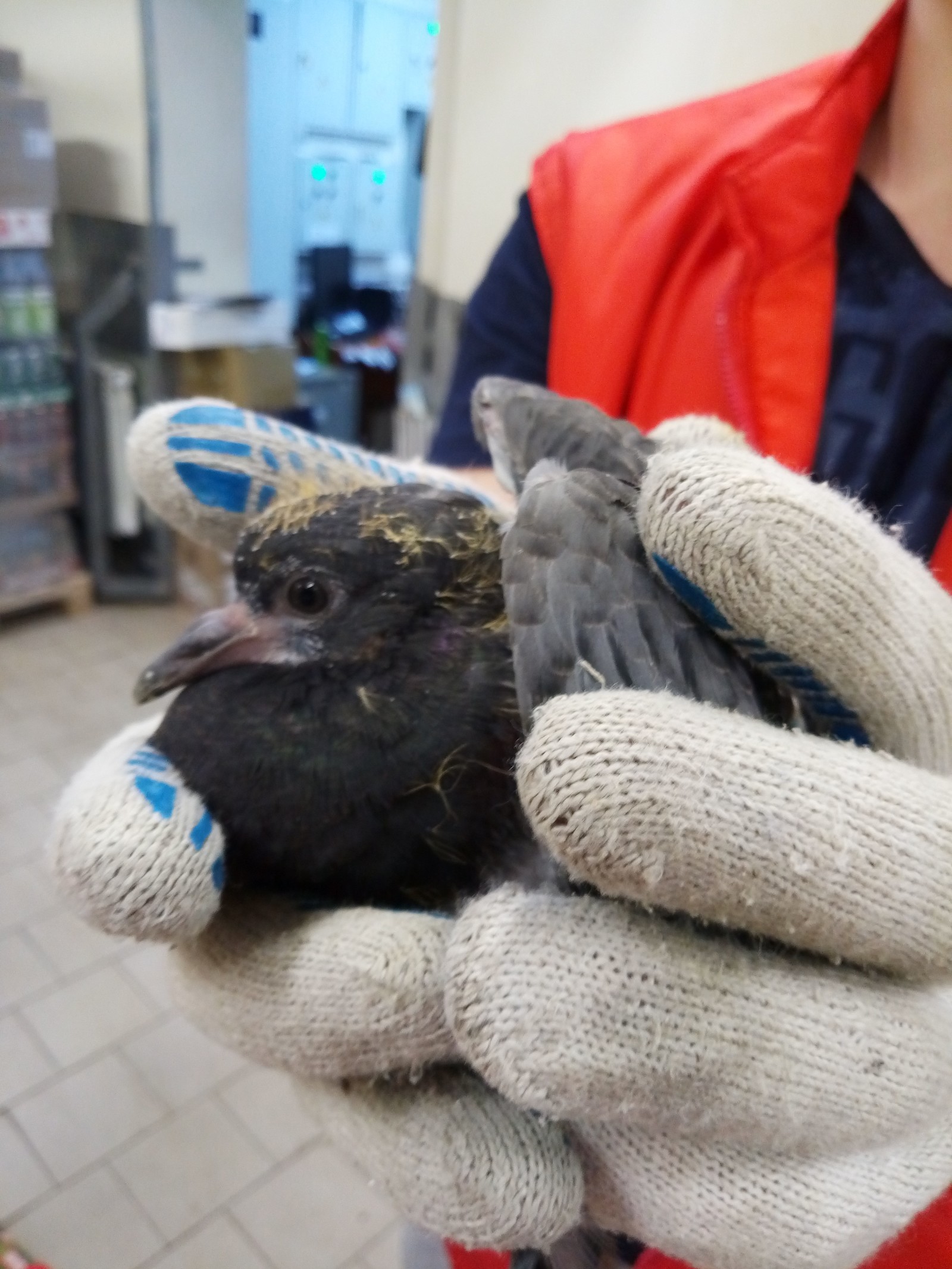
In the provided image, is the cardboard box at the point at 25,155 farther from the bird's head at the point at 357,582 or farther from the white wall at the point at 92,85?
the bird's head at the point at 357,582

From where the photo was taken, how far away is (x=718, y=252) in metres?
1.00

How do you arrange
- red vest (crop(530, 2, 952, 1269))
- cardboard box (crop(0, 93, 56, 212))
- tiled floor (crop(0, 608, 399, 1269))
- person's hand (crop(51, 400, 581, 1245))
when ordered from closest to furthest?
person's hand (crop(51, 400, 581, 1245)), red vest (crop(530, 2, 952, 1269)), tiled floor (crop(0, 608, 399, 1269)), cardboard box (crop(0, 93, 56, 212))

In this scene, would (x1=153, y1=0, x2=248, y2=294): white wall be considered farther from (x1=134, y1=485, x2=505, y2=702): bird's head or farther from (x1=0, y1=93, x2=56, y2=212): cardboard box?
(x1=134, y1=485, x2=505, y2=702): bird's head

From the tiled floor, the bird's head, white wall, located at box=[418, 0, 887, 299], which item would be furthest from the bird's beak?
white wall, located at box=[418, 0, 887, 299]

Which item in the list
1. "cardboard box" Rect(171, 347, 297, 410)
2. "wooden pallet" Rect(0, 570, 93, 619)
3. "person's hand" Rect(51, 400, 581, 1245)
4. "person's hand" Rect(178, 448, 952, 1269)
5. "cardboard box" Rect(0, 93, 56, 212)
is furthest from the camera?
"wooden pallet" Rect(0, 570, 93, 619)

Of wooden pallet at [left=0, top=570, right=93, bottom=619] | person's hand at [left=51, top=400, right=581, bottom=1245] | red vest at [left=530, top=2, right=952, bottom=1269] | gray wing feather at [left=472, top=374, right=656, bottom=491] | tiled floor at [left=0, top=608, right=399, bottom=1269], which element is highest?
red vest at [left=530, top=2, right=952, bottom=1269]

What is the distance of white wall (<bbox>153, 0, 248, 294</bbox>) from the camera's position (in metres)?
3.01

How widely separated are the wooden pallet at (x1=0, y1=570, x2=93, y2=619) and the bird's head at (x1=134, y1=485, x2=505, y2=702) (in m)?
3.05

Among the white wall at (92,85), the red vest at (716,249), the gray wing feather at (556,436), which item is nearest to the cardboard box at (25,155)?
the white wall at (92,85)

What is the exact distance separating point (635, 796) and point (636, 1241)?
629 mm

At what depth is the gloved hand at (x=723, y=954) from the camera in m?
0.53

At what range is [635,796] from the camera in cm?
52

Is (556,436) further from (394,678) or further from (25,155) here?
(25,155)

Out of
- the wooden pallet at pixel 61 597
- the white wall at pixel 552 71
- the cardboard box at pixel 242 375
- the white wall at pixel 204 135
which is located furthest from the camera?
the wooden pallet at pixel 61 597
